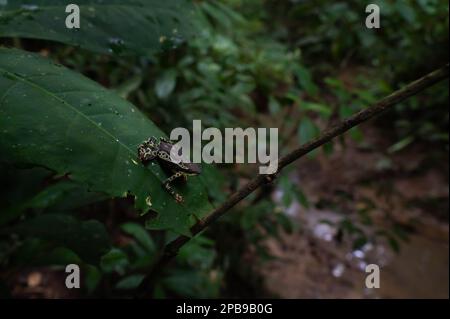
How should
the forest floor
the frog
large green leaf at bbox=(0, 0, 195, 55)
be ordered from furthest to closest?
the forest floor → large green leaf at bbox=(0, 0, 195, 55) → the frog

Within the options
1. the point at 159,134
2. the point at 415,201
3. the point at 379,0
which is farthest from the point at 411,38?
the point at 159,134

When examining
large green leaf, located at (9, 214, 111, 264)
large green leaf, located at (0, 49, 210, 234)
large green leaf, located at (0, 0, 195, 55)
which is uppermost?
large green leaf, located at (0, 0, 195, 55)

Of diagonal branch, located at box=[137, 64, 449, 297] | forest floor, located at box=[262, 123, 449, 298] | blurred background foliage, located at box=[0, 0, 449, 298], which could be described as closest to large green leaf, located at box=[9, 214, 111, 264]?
blurred background foliage, located at box=[0, 0, 449, 298]

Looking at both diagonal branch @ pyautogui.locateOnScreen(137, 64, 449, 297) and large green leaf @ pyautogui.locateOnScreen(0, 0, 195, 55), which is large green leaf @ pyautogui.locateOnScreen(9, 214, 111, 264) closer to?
diagonal branch @ pyautogui.locateOnScreen(137, 64, 449, 297)

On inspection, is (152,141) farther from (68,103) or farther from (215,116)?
(215,116)

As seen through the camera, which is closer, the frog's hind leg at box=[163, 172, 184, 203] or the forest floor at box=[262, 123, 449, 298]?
the frog's hind leg at box=[163, 172, 184, 203]

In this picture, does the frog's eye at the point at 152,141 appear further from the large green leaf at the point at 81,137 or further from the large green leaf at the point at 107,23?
the large green leaf at the point at 107,23

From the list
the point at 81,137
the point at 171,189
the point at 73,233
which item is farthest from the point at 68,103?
the point at 73,233
